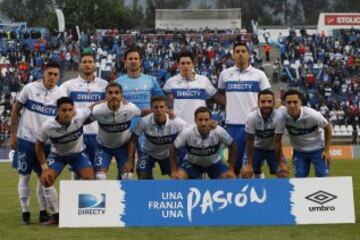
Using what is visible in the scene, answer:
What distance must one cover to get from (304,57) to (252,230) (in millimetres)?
35979

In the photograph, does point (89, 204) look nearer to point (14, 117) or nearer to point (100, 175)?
point (100, 175)

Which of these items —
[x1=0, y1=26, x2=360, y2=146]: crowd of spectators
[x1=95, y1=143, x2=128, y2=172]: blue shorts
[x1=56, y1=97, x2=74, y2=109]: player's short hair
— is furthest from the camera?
[x1=0, y1=26, x2=360, y2=146]: crowd of spectators

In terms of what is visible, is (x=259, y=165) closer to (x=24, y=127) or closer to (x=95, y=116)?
(x=95, y=116)

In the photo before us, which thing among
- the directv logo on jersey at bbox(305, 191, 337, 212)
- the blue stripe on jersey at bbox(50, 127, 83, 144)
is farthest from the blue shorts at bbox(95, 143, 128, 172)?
the directv logo on jersey at bbox(305, 191, 337, 212)

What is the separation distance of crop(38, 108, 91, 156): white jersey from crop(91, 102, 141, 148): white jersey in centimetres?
20

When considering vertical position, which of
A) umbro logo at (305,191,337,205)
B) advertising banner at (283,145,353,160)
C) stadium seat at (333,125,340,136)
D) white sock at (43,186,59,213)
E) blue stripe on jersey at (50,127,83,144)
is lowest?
advertising banner at (283,145,353,160)

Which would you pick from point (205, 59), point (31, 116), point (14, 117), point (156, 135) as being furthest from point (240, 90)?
point (205, 59)

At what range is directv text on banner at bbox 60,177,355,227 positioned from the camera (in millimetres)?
9086

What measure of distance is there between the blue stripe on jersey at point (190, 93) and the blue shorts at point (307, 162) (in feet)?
5.38

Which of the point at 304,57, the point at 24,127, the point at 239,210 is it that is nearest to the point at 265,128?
the point at 239,210

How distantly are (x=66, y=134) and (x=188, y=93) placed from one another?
81.3 inches

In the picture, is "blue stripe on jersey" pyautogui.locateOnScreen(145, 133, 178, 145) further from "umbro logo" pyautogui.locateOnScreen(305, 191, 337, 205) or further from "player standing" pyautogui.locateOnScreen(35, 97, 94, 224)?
"umbro logo" pyautogui.locateOnScreen(305, 191, 337, 205)

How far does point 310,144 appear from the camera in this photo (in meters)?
10.5

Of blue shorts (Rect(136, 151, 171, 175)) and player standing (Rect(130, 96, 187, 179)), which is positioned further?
blue shorts (Rect(136, 151, 171, 175))
